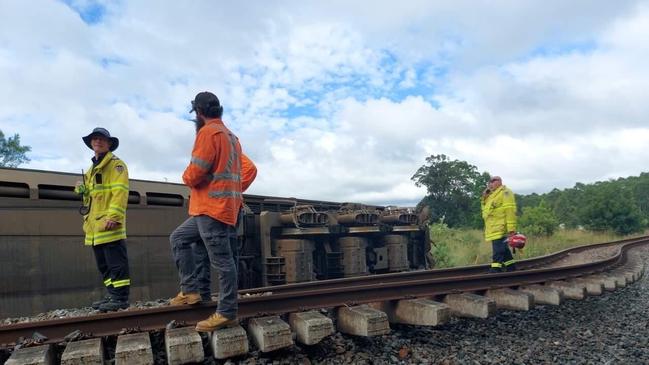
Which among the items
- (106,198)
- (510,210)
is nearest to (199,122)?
(106,198)

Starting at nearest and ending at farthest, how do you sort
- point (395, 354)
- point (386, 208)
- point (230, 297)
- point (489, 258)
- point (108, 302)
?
point (230, 297) < point (395, 354) < point (108, 302) < point (386, 208) < point (489, 258)

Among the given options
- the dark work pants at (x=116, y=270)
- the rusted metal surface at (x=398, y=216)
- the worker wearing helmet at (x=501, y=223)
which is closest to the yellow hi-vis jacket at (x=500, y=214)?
the worker wearing helmet at (x=501, y=223)

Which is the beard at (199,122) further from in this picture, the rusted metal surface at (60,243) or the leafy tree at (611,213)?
the leafy tree at (611,213)

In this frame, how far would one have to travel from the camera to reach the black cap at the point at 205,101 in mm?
3686

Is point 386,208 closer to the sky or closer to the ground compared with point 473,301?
closer to the sky

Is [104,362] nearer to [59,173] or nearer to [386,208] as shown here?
[59,173]

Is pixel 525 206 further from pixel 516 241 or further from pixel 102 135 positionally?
pixel 102 135

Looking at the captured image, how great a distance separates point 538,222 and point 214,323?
2646 centimetres

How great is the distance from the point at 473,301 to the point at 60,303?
17.8 ft

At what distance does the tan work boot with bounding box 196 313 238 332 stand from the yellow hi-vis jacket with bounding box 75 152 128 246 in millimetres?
1777

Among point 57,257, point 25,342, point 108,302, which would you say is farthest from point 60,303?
point 25,342

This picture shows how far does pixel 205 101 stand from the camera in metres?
3.69

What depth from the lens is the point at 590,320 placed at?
5.24m

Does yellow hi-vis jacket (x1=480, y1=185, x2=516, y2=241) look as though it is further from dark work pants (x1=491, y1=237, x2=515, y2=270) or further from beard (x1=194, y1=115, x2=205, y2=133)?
beard (x1=194, y1=115, x2=205, y2=133)
